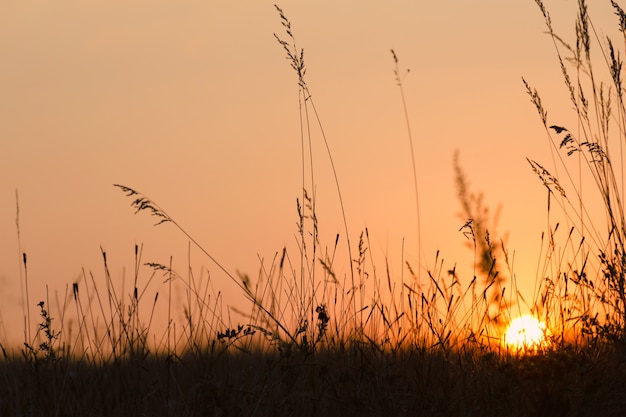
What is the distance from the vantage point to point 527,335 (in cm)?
392

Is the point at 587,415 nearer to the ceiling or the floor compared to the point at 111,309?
nearer to the floor

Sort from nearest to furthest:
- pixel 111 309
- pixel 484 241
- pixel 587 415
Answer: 1. pixel 587 415
2. pixel 111 309
3. pixel 484 241

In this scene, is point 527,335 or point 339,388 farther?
point 527,335

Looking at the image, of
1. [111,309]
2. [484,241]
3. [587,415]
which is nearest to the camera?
[587,415]

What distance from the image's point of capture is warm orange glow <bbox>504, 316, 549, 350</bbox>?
3.88 meters

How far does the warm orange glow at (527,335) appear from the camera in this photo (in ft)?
12.7

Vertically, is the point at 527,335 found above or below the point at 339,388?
above

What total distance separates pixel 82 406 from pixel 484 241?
6.58ft

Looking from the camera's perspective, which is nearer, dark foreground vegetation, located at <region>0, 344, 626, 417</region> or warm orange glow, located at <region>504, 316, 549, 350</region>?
dark foreground vegetation, located at <region>0, 344, 626, 417</region>

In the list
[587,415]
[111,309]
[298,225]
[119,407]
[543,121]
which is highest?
[543,121]

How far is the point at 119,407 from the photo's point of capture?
330 cm

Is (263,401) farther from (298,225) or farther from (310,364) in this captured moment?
(298,225)

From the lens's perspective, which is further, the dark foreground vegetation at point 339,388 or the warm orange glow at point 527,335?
the warm orange glow at point 527,335

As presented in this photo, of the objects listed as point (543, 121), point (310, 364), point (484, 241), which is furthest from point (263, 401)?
point (543, 121)
